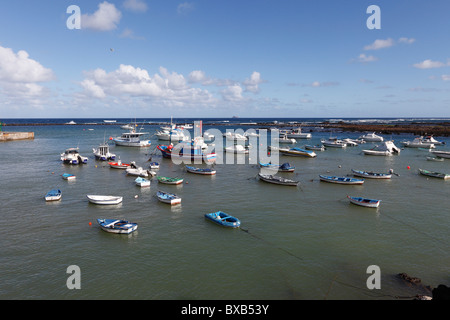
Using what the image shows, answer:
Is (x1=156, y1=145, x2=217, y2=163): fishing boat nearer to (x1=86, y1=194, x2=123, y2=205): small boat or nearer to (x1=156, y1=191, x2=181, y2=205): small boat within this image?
(x1=156, y1=191, x2=181, y2=205): small boat

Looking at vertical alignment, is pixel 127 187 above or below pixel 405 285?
above

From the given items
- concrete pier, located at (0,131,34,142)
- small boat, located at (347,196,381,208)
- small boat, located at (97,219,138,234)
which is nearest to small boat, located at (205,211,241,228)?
small boat, located at (97,219,138,234)

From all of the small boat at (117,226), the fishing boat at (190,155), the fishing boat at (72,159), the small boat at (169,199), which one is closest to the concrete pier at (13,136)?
the fishing boat at (72,159)

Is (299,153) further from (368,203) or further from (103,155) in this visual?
(103,155)

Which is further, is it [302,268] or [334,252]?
[334,252]
